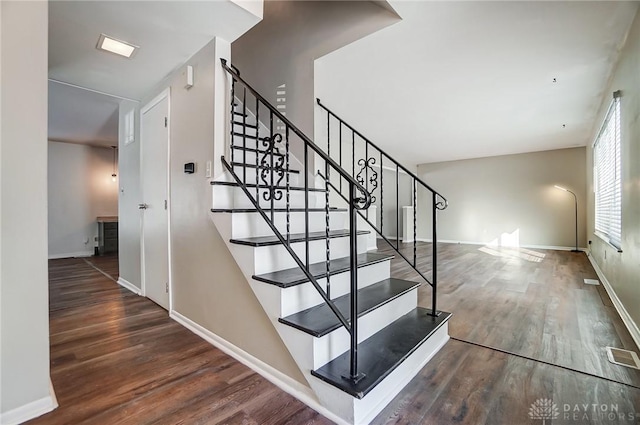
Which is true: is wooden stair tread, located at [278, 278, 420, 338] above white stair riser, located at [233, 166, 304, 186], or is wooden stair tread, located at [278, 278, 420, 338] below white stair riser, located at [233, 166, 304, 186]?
below

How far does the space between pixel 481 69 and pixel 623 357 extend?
9.16 ft

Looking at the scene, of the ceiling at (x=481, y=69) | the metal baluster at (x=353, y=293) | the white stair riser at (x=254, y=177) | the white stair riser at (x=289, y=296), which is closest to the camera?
the metal baluster at (x=353, y=293)

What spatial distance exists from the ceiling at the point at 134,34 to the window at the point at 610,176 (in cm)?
371

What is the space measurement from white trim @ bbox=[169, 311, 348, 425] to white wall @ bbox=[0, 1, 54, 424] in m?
0.92

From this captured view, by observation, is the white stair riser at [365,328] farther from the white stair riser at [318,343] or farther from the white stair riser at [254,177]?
the white stair riser at [254,177]

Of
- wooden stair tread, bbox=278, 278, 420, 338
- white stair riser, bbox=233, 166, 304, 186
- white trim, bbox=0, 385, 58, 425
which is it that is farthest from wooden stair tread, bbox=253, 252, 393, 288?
white trim, bbox=0, 385, 58, 425

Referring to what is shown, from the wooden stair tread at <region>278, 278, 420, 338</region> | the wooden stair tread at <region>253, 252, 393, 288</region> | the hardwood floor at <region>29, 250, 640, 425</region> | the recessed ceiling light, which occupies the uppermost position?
the recessed ceiling light

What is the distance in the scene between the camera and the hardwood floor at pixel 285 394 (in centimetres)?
143

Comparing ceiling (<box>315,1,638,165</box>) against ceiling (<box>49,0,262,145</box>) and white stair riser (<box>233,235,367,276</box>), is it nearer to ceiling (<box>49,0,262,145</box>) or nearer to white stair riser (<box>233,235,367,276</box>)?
ceiling (<box>49,0,262,145</box>)

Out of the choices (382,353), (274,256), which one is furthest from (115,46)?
(382,353)

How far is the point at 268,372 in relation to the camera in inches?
69.8

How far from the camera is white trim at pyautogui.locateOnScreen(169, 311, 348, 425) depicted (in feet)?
4.82

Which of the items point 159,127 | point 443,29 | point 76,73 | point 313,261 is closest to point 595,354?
point 313,261

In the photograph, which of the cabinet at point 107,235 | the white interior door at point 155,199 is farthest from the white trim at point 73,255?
the white interior door at point 155,199
